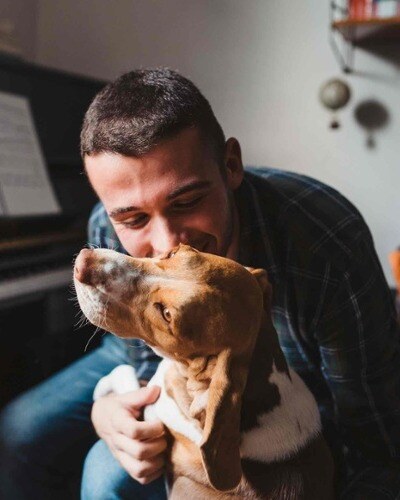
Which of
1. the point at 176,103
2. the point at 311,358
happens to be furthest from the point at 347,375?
the point at 176,103

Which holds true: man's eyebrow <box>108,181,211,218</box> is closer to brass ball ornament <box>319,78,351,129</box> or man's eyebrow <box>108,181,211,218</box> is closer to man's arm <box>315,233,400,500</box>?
man's arm <box>315,233,400,500</box>

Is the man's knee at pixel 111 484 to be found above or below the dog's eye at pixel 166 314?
below

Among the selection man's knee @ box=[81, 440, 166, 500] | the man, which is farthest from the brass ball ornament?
man's knee @ box=[81, 440, 166, 500]

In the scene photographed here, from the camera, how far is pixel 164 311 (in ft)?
2.85

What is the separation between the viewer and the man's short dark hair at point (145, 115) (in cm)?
106

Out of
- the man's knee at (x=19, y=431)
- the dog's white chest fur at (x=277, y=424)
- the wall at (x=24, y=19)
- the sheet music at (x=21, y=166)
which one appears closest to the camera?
the dog's white chest fur at (x=277, y=424)

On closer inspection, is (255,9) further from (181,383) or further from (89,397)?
(181,383)

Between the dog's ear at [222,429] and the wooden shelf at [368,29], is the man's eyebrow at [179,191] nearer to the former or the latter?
the dog's ear at [222,429]

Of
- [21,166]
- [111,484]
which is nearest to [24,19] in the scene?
[21,166]

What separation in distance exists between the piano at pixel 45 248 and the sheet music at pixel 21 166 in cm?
4

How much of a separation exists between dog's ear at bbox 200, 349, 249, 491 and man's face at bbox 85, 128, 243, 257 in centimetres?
30

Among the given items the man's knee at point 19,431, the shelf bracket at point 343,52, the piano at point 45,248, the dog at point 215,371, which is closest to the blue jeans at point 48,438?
the man's knee at point 19,431

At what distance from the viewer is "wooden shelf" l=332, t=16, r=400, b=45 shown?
2.29 meters

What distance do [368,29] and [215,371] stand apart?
2.02 meters
